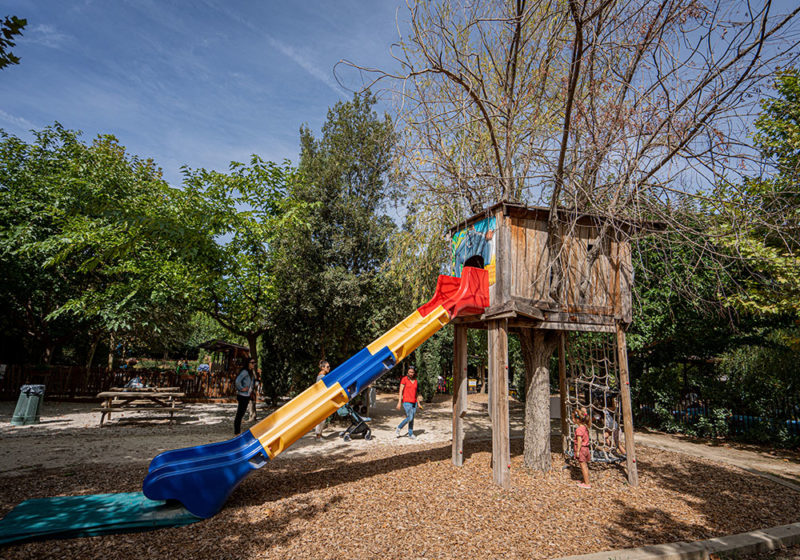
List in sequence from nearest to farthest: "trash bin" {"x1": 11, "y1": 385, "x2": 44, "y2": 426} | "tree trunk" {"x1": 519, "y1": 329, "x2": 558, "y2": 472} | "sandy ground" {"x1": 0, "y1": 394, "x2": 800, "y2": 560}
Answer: "sandy ground" {"x1": 0, "y1": 394, "x2": 800, "y2": 560}, "tree trunk" {"x1": 519, "y1": 329, "x2": 558, "y2": 472}, "trash bin" {"x1": 11, "y1": 385, "x2": 44, "y2": 426}

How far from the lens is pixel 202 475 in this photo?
490cm

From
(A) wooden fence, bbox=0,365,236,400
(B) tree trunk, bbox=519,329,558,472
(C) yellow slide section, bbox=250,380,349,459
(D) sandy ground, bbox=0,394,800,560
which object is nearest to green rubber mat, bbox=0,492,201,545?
(D) sandy ground, bbox=0,394,800,560

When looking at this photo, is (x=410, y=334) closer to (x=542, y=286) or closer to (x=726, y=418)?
(x=542, y=286)

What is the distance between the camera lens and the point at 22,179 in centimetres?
1588

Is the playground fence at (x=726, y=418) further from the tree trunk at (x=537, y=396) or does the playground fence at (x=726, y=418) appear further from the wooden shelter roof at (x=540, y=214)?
the tree trunk at (x=537, y=396)

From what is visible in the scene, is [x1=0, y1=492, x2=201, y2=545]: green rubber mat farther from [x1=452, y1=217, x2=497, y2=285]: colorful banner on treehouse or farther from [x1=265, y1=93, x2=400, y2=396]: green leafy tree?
[x1=265, y1=93, x2=400, y2=396]: green leafy tree

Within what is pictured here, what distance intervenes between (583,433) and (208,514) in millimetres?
5515

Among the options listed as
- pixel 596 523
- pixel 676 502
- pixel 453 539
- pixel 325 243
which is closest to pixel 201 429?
pixel 325 243

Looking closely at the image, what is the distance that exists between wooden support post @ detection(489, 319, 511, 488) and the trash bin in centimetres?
1244

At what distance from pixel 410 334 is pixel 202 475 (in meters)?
3.36

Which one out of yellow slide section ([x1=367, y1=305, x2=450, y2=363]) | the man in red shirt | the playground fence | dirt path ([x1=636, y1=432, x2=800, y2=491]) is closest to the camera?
yellow slide section ([x1=367, y1=305, x2=450, y2=363])

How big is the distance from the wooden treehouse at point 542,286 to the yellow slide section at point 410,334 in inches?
34.6

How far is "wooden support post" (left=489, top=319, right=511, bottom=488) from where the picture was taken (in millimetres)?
6227

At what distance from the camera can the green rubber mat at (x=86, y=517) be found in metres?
4.21
